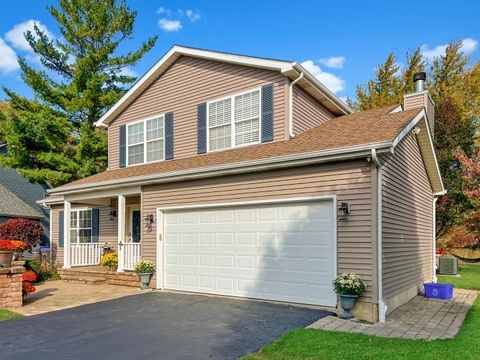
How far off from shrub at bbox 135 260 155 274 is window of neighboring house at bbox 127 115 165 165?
3644 mm

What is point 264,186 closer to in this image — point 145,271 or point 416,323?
point 416,323

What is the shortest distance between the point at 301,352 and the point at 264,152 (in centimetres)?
502

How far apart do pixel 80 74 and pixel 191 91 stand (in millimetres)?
10284

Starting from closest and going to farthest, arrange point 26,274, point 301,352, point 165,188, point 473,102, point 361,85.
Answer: point 301,352 → point 26,274 → point 165,188 → point 473,102 → point 361,85

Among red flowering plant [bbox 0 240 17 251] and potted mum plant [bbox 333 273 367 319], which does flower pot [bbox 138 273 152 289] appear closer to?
red flowering plant [bbox 0 240 17 251]

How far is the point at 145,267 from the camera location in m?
10.4

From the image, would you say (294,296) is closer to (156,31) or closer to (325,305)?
(325,305)

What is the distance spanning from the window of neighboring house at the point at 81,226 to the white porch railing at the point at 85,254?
3.43 ft

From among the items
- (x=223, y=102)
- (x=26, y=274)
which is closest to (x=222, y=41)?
(x=223, y=102)

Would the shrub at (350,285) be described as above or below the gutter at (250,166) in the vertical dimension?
below

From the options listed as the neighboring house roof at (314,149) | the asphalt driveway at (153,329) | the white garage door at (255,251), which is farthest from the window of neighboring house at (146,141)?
the asphalt driveway at (153,329)

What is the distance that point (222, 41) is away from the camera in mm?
20281

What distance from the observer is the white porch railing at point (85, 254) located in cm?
1383

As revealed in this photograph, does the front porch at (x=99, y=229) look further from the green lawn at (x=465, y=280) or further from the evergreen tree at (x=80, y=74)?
the green lawn at (x=465, y=280)
